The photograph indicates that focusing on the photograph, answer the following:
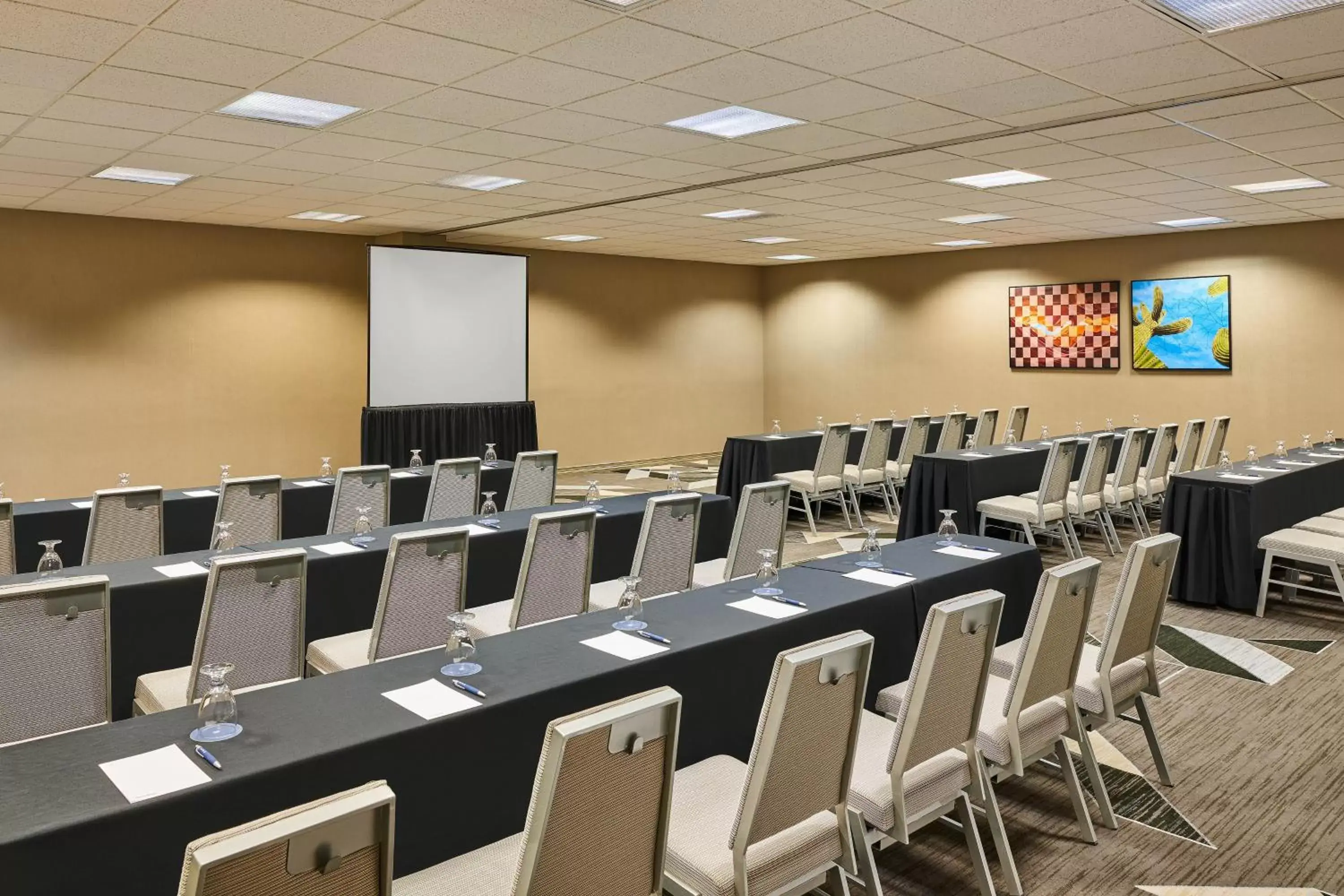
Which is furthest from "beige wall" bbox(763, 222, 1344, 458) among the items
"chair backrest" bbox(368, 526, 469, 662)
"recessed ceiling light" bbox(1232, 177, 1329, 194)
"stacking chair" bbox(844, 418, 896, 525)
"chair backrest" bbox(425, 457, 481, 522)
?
"chair backrest" bbox(368, 526, 469, 662)

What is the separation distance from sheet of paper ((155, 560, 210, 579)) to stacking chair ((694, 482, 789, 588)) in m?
2.39

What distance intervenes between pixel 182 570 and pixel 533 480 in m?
2.95

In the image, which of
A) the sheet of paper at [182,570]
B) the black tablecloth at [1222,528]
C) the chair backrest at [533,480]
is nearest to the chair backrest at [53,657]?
the sheet of paper at [182,570]

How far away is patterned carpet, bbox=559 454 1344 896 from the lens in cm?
313

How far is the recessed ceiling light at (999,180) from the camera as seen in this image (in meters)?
8.38

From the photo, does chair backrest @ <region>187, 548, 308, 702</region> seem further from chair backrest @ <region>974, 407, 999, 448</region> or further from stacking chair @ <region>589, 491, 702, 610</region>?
chair backrest @ <region>974, 407, 999, 448</region>

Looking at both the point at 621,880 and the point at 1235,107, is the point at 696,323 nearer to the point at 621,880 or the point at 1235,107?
the point at 1235,107

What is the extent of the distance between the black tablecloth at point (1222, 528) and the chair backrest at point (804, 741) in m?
5.23

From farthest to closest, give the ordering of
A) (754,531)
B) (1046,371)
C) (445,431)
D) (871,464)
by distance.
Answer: (1046,371) → (445,431) → (871,464) → (754,531)

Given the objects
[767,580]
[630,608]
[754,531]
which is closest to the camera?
[630,608]

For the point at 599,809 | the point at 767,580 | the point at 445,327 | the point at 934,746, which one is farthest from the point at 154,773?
the point at 445,327

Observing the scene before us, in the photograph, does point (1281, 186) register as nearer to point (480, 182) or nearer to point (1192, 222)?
point (1192, 222)

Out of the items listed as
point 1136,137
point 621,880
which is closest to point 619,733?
point 621,880

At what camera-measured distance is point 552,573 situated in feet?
13.9
